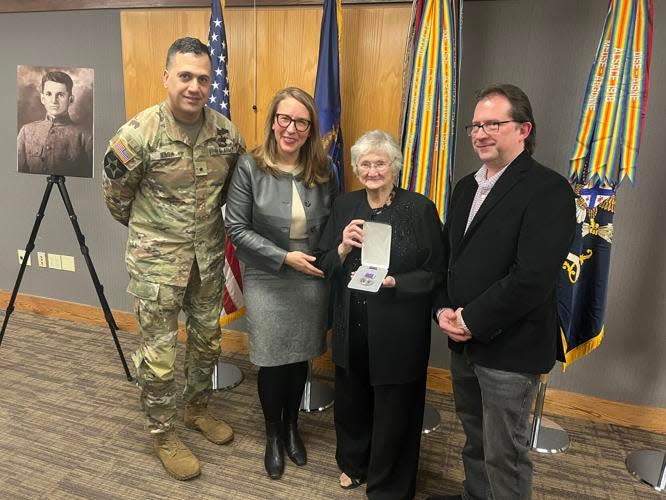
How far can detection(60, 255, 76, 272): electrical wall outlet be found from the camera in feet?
11.6

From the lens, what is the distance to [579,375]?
2.67 meters

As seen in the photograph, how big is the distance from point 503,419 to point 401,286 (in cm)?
51

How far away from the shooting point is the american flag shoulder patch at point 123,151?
1.86 m

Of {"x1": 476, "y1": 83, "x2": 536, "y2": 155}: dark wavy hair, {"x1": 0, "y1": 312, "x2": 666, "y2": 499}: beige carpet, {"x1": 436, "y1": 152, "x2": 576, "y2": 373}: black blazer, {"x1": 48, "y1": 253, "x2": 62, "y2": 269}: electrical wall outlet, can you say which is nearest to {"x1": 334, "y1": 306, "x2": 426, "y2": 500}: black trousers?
{"x1": 0, "y1": 312, "x2": 666, "y2": 499}: beige carpet

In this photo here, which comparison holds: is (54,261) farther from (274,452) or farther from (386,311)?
(386,311)

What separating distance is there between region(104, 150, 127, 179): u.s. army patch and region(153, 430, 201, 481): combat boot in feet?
3.63

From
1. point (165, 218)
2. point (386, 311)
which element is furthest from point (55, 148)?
point (386, 311)

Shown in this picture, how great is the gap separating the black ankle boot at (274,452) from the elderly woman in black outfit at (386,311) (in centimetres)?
40

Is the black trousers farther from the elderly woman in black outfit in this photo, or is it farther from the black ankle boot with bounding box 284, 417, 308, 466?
the black ankle boot with bounding box 284, 417, 308, 466

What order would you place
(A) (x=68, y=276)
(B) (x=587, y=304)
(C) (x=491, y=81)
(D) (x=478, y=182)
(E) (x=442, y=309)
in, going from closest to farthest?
(D) (x=478, y=182), (E) (x=442, y=309), (B) (x=587, y=304), (C) (x=491, y=81), (A) (x=68, y=276)

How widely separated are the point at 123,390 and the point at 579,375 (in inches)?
96.4

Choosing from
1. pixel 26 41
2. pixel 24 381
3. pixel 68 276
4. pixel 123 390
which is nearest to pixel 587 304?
pixel 123 390

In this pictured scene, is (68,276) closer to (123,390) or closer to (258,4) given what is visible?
(123,390)

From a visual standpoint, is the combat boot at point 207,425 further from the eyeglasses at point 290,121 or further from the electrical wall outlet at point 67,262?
the electrical wall outlet at point 67,262
